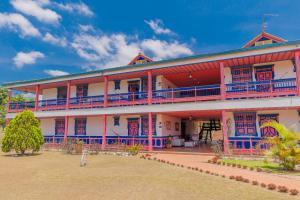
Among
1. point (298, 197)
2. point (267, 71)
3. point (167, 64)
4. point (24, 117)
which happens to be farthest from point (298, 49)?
point (24, 117)

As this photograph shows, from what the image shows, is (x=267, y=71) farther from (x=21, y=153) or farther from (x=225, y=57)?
(x=21, y=153)

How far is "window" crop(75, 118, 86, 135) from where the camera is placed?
862 inches

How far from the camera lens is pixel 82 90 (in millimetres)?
22719

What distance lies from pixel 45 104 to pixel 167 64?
14.9 metres

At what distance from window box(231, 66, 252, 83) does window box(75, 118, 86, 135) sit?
14461mm

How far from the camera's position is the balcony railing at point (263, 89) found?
1337 cm

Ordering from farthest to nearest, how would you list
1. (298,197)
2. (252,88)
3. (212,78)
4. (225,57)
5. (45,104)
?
1. (45,104)
2. (212,78)
3. (252,88)
4. (225,57)
5. (298,197)

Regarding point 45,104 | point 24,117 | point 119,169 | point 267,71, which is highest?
point 267,71

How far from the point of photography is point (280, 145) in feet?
30.5

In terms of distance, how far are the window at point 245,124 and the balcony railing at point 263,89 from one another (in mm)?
1648

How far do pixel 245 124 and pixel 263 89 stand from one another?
2.66 metres

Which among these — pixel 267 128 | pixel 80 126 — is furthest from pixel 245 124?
pixel 80 126

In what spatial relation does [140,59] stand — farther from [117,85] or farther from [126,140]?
[126,140]

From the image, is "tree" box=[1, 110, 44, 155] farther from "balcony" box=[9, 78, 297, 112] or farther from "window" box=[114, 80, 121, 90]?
"window" box=[114, 80, 121, 90]
